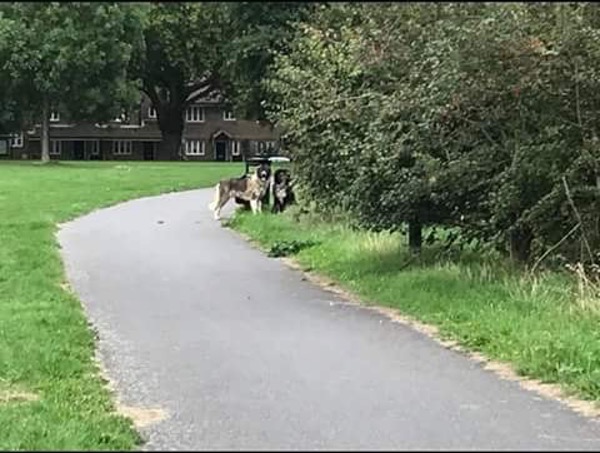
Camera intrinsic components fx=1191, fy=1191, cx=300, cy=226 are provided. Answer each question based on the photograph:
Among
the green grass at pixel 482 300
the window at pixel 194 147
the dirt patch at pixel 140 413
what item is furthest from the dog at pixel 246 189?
the window at pixel 194 147

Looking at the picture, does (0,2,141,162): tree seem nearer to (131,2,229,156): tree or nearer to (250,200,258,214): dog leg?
(131,2,229,156): tree

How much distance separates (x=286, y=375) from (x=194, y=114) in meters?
91.3

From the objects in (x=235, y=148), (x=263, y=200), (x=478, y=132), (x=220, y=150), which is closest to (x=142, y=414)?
(x=478, y=132)

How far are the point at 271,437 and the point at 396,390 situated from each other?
2087 mm

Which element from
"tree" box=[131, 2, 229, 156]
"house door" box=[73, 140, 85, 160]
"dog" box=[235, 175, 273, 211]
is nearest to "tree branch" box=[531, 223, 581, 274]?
"dog" box=[235, 175, 273, 211]

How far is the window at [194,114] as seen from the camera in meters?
97.8

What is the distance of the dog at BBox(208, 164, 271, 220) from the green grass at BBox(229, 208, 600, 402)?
8962 mm

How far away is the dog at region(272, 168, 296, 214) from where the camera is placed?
96.4 feet

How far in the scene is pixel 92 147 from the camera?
352 ft

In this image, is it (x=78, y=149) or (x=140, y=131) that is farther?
(x=140, y=131)

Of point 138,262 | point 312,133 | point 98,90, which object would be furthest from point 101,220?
point 98,90

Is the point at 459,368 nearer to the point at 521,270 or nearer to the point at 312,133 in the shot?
the point at 521,270

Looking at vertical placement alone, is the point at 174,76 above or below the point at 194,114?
above

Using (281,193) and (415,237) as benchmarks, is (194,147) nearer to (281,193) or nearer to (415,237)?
(281,193)
